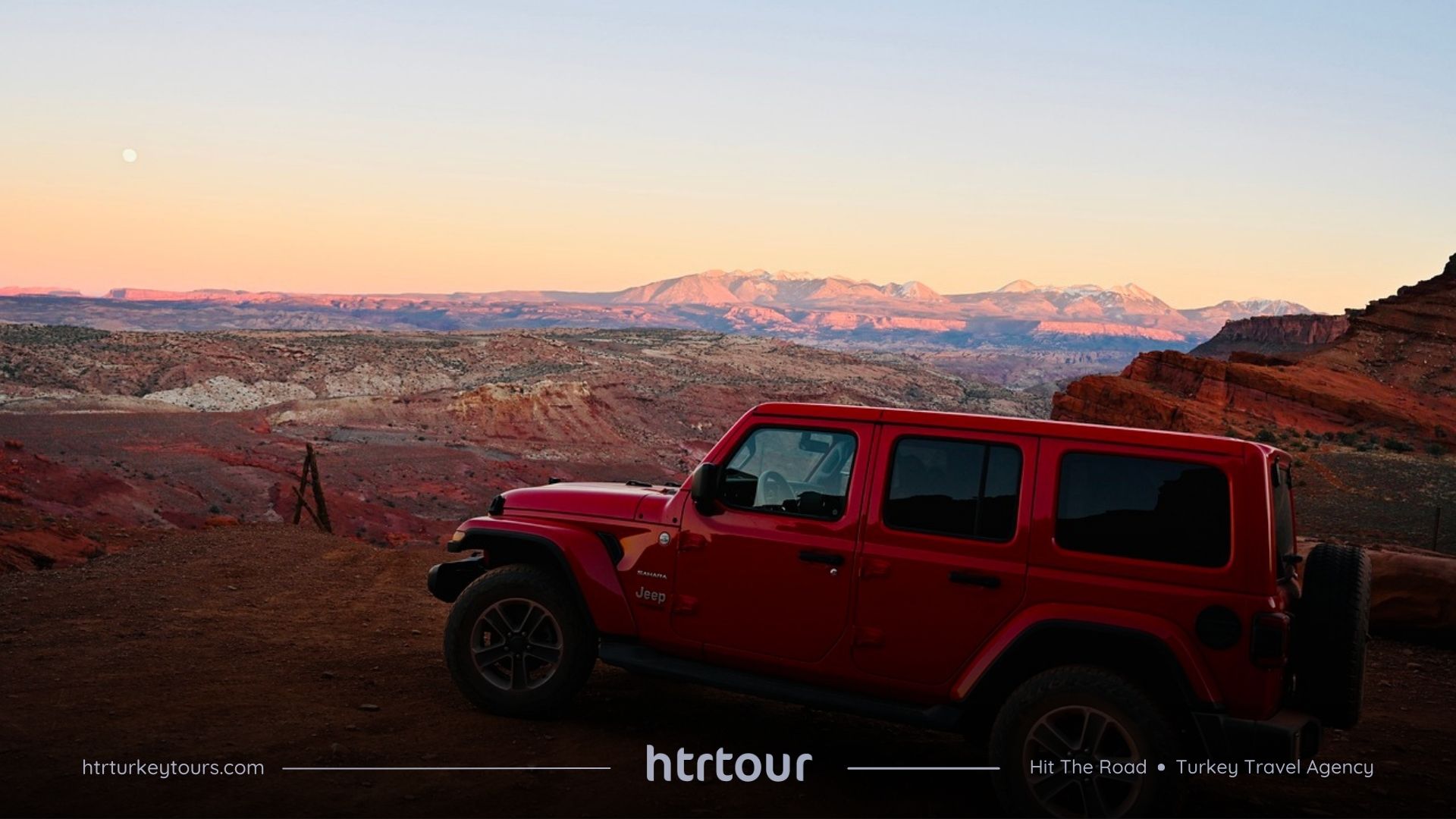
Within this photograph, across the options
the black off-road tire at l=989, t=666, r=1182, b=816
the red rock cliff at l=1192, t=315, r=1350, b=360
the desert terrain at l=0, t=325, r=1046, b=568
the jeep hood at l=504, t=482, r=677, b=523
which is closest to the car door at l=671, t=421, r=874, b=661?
the jeep hood at l=504, t=482, r=677, b=523

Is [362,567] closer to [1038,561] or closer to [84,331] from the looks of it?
[1038,561]

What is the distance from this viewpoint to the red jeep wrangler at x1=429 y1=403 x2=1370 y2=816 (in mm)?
5551

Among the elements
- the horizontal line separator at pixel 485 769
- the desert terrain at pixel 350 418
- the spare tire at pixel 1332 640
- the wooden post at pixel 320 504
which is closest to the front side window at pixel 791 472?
the horizontal line separator at pixel 485 769

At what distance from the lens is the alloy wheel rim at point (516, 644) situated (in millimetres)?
7363

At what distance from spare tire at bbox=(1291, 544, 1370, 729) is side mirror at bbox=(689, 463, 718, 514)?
3250mm

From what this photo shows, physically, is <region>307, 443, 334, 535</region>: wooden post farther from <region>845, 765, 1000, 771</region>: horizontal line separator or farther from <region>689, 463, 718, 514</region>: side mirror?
<region>845, 765, 1000, 771</region>: horizontal line separator

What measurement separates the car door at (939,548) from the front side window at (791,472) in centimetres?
24

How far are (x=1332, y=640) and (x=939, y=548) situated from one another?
2.05 metres

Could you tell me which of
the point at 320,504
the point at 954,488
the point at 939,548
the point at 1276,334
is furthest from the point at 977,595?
the point at 1276,334

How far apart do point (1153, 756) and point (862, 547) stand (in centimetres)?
184

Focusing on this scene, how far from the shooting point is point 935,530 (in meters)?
6.27

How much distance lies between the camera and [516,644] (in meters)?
7.41

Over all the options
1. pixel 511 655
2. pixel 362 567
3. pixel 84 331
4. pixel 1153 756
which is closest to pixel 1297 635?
pixel 1153 756

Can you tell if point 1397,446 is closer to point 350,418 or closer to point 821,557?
point 821,557
